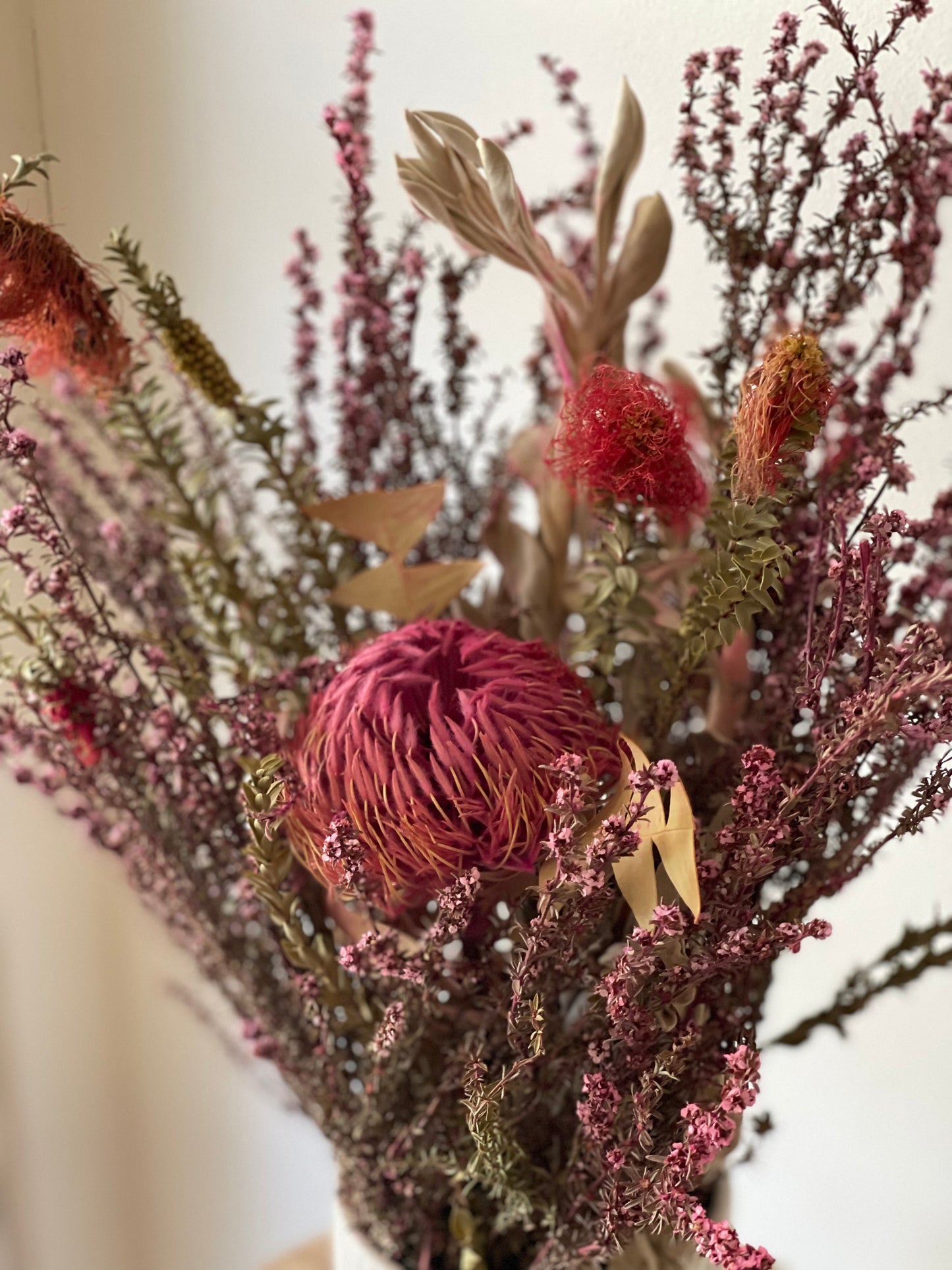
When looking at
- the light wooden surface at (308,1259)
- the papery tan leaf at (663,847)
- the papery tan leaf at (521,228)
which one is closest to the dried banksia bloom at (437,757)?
the papery tan leaf at (663,847)

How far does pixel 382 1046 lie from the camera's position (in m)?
0.30

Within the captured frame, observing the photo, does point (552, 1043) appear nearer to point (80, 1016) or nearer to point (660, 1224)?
point (660, 1224)

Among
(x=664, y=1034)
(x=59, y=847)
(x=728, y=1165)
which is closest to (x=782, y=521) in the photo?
(x=664, y=1034)

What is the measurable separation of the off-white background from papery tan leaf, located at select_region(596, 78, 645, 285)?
0.16ft

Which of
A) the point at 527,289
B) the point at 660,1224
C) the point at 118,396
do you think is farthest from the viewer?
the point at 527,289

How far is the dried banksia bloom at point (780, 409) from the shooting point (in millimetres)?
Answer: 277

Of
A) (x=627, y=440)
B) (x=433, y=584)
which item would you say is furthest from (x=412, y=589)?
(x=627, y=440)

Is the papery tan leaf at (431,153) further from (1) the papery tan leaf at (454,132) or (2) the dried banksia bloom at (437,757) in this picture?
(2) the dried banksia bloom at (437,757)

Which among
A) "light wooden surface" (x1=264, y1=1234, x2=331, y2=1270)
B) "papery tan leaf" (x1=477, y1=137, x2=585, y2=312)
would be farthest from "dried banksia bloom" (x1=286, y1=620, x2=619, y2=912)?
"light wooden surface" (x1=264, y1=1234, x2=331, y2=1270)

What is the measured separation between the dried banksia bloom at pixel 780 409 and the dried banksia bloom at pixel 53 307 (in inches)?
8.0

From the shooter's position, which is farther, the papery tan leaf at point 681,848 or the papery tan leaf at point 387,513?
the papery tan leaf at point 387,513

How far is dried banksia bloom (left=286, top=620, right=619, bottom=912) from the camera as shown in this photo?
0.29 meters

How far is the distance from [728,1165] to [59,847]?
0.40 meters

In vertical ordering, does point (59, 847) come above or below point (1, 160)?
below
